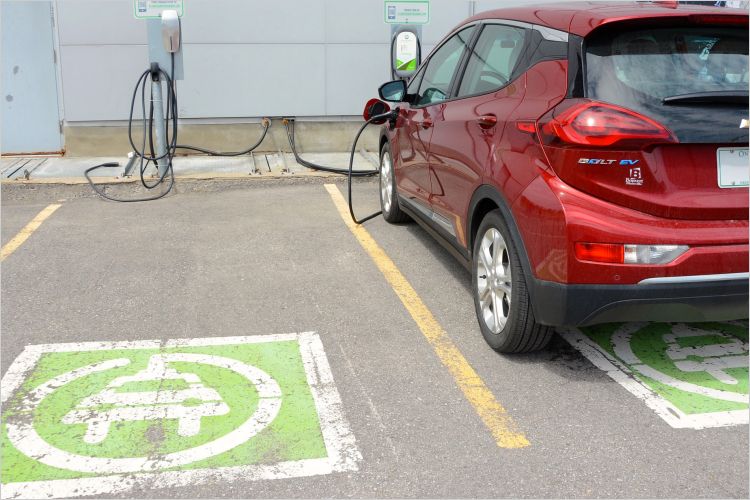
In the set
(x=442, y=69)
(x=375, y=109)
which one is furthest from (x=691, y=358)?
(x=375, y=109)

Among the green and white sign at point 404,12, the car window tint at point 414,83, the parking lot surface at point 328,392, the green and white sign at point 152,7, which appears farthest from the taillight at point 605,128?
the green and white sign at point 404,12

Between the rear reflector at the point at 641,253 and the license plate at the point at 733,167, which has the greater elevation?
the license plate at the point at 733,167

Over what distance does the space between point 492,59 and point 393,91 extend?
4.97 ft

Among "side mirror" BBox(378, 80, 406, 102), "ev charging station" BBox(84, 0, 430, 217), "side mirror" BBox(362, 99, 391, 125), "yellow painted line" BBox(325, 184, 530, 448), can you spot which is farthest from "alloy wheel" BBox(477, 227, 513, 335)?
"ev charging station" BBox(84, 0, 430, 217)

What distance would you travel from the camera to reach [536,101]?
12.0ft

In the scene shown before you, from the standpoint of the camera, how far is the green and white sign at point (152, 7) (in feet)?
27.6

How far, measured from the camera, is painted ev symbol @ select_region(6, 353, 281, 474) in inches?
119

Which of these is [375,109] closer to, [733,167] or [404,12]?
[733,167]

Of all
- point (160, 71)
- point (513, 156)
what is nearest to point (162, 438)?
point (513, 156)

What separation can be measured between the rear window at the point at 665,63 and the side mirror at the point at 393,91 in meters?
2.51

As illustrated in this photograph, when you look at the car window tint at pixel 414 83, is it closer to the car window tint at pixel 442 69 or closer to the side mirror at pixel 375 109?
the car window tint at pixel 442 69

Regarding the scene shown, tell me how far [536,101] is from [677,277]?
40.9 inches

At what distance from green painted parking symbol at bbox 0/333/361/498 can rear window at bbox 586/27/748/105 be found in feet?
6.19

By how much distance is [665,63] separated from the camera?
11.2 feet
